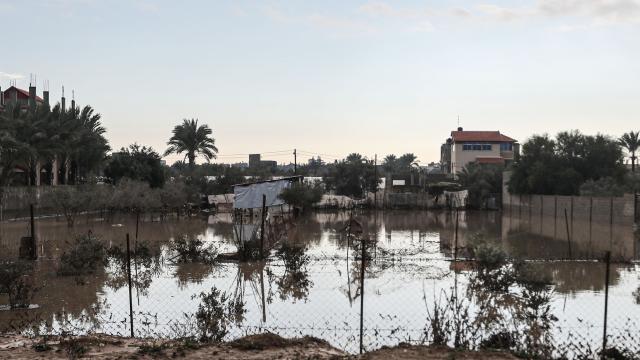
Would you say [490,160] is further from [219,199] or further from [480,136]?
[219,199]

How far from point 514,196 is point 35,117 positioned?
130 ft

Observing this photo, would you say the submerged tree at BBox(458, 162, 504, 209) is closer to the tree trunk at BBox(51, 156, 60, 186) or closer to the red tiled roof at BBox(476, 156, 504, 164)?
the red tiled roof at BBox(476, 156, 504, 164)

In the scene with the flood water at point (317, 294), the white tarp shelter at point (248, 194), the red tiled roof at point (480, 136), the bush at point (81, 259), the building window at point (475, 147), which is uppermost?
the red tiled roof at point (480, 136)

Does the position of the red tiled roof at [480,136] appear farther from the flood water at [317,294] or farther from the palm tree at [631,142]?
the flood water at [317,294]

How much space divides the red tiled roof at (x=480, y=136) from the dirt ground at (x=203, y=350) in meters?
91.9

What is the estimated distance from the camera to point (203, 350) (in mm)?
9234

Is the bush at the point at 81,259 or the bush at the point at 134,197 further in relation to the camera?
the bush at the point at 134,197

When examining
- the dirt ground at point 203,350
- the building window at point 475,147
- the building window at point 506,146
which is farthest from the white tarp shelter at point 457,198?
the dirt ground at point 203,350

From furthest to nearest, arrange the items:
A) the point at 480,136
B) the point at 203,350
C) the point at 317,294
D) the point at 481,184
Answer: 1. the point at 480,136
2. the point at 481,184
3. the point at 317,294
4. the point at 203,350

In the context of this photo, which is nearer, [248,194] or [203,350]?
[203,350]

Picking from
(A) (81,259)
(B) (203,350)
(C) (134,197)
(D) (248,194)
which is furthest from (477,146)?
(B) (203,350)

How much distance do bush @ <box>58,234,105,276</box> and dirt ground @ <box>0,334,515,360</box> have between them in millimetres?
8295

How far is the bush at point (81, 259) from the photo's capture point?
18031 millimetres

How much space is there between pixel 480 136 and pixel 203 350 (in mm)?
94347
